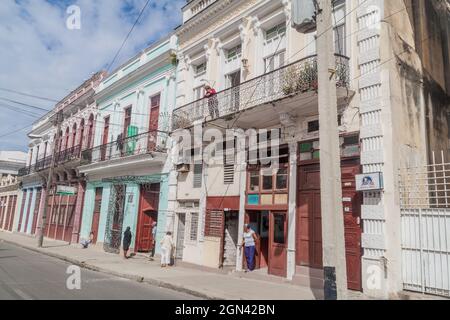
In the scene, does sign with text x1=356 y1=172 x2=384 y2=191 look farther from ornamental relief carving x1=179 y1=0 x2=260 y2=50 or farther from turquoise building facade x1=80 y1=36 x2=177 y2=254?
turquoise building facade x1=80 y1=36 x2=177 y2=254

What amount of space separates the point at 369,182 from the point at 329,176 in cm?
226

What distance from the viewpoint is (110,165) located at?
1939 centimetres

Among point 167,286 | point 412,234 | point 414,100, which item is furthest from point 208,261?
point 414,100

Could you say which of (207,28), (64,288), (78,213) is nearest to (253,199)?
(64,288)

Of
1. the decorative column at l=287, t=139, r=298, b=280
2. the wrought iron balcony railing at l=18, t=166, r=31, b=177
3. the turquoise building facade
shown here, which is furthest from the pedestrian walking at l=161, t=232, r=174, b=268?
the wrought iron balcony railing at l=18, t=166, r=31, b=177

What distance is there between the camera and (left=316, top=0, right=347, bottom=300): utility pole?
6.62 meters

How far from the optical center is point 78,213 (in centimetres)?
2300

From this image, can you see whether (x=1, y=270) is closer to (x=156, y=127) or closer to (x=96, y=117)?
(x=156, y=127)

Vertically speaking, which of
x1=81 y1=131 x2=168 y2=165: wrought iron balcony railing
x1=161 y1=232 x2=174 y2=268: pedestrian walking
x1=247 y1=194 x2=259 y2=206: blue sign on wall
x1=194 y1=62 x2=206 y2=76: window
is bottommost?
x1=161 y1=232 x2=174 y2=268: pedestrian walking

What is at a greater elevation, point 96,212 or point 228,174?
point 228,174

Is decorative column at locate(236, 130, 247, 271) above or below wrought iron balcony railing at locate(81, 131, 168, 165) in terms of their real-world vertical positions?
below

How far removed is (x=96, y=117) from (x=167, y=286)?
16104mm

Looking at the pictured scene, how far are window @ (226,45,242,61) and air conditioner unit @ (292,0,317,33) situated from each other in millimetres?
6217

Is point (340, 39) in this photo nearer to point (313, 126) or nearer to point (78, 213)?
point (313, 126)
